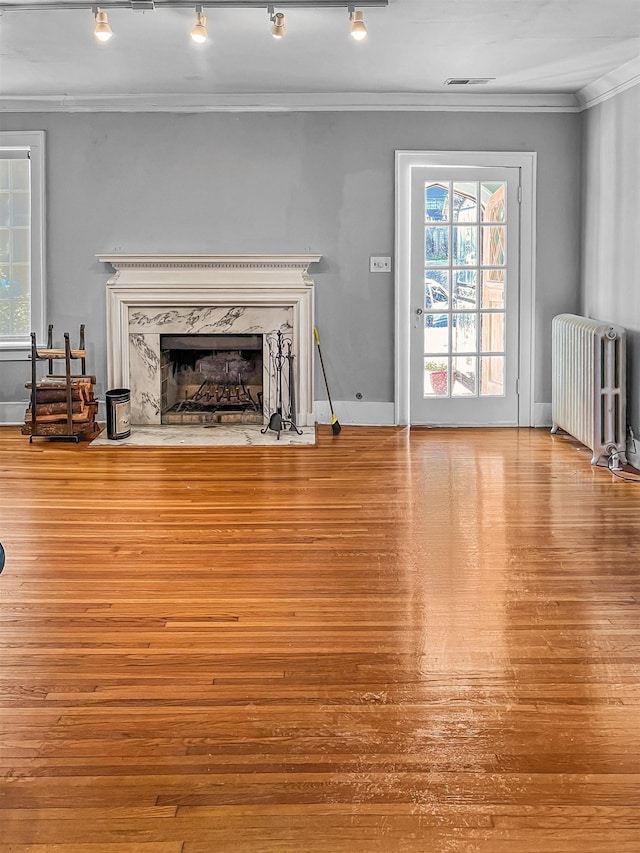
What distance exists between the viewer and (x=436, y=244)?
7.60 meters

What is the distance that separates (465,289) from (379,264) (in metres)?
0.70

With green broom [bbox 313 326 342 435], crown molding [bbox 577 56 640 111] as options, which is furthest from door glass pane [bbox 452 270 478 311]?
crown molding [bbox 577 56 640 111]

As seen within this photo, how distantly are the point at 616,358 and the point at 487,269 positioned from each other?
166cm

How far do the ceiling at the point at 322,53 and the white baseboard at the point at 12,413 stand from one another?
7.63 feet

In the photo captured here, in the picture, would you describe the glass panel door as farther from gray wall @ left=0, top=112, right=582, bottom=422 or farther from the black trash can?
the black trash can

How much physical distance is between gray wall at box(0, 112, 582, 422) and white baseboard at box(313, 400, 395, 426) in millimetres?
363

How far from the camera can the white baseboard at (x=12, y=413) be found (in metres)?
7.81

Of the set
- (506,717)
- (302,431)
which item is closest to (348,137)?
(302,431)

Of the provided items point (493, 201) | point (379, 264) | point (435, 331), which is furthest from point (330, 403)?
point (493, 201)

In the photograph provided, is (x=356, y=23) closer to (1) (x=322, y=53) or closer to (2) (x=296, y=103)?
(1) (x=322, y=53)

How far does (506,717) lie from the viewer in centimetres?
270

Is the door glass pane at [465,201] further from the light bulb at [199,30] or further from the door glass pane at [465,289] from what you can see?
the light bulb at [199,30]

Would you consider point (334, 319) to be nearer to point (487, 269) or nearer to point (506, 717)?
point (487, 269)

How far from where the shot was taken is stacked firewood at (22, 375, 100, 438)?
712cm
